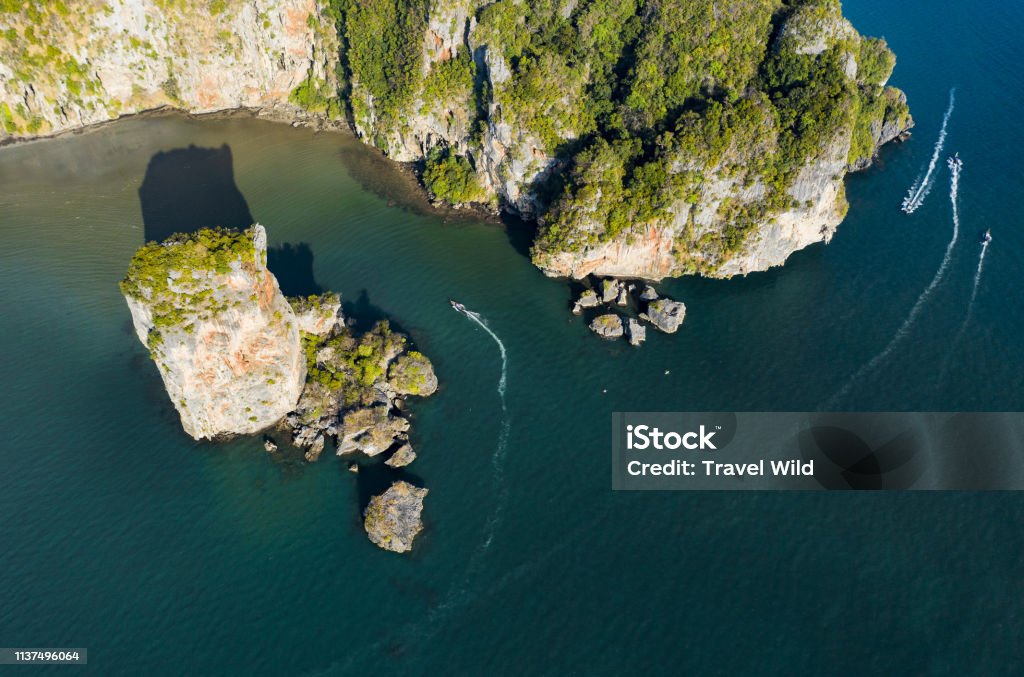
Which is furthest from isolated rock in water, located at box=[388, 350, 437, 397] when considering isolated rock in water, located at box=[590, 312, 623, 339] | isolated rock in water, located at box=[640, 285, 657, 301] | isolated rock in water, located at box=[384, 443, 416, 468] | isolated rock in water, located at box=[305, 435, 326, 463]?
isolated rock in water, located at box=[640, 285, 657, 301]

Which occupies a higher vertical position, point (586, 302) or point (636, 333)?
point (586, 302)

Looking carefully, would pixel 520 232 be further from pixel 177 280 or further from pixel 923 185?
pixel 923 185

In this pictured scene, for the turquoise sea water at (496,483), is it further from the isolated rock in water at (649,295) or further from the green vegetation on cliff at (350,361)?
the green vegetation on cliff at (350,361)

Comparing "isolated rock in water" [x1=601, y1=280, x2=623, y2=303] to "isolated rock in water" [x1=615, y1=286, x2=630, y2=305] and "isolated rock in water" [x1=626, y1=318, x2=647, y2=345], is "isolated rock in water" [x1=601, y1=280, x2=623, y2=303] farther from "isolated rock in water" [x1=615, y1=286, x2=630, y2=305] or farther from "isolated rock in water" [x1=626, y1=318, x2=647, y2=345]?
"isolated rock in water" [x1=626, y1=318, x2=647, y2=345]

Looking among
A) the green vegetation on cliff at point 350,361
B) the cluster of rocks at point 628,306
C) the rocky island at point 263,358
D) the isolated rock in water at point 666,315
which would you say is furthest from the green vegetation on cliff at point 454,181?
the isolated rock in water at point 666,315

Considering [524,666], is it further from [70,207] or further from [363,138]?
[70,207]

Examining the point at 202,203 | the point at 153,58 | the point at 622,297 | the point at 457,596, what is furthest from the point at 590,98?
the point at 153,58

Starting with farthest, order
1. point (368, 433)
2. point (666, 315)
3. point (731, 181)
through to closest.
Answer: point (731, 181) → point (666, 315) → point (368, 433)
